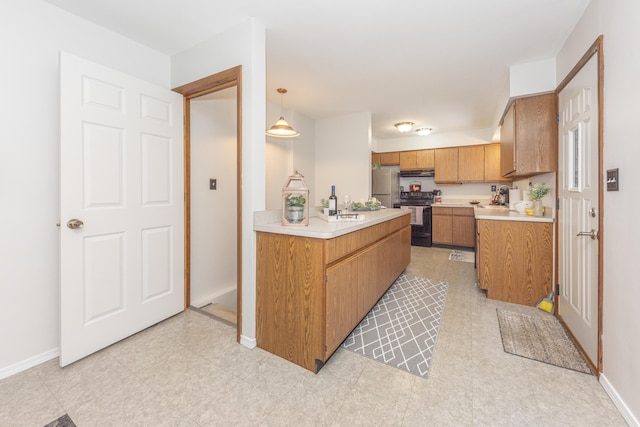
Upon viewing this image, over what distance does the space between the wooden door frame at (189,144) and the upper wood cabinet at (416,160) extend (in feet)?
14.8

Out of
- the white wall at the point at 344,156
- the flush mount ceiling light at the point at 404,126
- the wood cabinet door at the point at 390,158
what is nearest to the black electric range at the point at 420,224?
the wood cabinet door at the point at 390,158

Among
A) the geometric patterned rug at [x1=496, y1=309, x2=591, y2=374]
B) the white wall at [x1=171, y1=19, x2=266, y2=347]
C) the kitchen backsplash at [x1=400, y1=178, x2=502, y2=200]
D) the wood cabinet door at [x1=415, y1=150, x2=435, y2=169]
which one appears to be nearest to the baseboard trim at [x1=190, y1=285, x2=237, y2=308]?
the white wall at [x1=171, y1=19, x2=266, y2=347]

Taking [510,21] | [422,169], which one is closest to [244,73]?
[510,21]

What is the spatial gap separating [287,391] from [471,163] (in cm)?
529

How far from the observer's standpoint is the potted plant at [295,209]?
6.13 ft

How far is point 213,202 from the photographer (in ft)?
9.11

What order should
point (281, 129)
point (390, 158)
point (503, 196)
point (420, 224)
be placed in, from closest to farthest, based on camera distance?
point (281, 129) < point (503, 196) < point (420, 224) < point (390, 158)

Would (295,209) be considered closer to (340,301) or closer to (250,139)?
(250,139)

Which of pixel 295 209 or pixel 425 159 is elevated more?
pixel 425 159

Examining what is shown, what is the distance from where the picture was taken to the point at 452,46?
2275mm

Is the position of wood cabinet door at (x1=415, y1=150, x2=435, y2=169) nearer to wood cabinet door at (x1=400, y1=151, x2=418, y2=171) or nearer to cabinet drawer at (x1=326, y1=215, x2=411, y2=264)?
wood cabinet door at (x1=400, y1=151, x2=418, y2=171)

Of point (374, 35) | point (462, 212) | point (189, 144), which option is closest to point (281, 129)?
point (189, 144)

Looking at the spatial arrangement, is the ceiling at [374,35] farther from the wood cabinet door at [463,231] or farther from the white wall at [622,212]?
the wood cabinet door at [463,231]

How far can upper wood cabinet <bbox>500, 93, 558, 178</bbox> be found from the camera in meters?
2.37
